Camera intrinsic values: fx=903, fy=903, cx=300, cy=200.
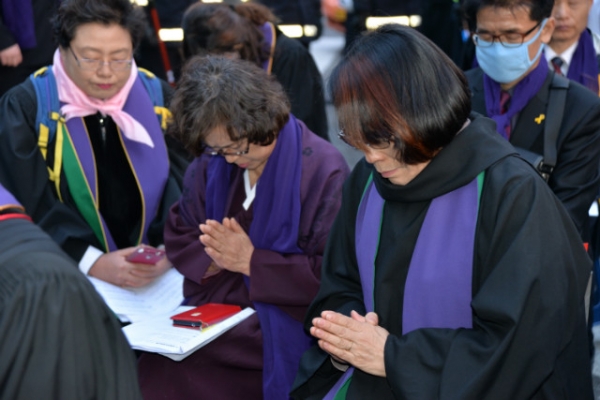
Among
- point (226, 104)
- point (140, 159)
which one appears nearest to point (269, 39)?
point (140, 159)

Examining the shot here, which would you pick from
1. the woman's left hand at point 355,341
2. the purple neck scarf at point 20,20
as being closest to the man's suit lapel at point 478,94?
the woman's left hand at point 355,341

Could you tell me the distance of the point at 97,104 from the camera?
4102 mm

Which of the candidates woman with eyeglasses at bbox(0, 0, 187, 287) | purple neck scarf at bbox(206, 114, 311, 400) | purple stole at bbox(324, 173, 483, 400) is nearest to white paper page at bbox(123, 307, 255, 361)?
purple neck scarf at bbox(206, 114, 311, 400)

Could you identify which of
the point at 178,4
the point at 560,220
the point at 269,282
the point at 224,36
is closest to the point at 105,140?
the point at 224,36

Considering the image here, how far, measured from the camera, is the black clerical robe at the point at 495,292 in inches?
96.7

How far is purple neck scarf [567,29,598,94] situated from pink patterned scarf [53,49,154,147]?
6.82 feet

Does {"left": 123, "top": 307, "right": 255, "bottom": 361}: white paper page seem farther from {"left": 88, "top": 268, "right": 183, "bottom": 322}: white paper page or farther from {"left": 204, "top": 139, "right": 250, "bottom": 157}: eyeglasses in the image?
{"left": 204, "top": 139, "right": 250, "bottom": 157}: eyeglasses

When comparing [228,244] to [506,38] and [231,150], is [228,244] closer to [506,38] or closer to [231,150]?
[231,150]

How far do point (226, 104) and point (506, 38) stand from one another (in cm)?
121

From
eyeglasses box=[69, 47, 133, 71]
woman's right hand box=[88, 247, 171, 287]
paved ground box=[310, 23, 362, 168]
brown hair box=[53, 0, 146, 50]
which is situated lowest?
paved ground box=[310, 23, 362, 168]

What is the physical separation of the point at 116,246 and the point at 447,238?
6.59 ft

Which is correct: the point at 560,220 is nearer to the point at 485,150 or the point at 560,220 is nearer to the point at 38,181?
the point at 485,150

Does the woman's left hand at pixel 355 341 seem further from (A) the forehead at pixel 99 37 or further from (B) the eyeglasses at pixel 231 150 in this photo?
(A) the forehead at pixel 99 37

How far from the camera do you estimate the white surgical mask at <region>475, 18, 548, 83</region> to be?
368cm
